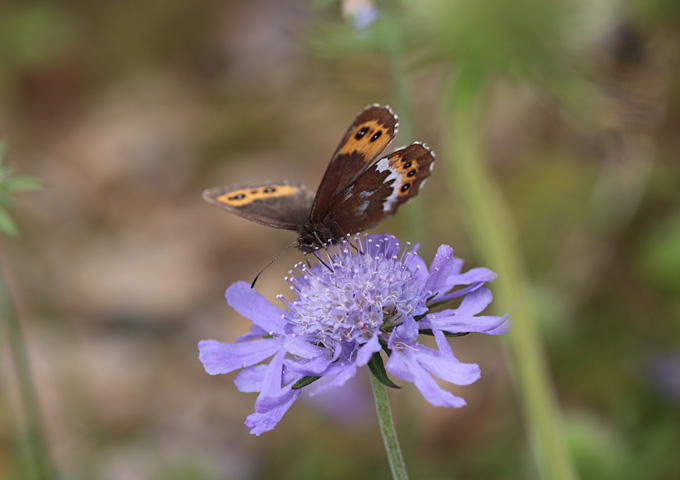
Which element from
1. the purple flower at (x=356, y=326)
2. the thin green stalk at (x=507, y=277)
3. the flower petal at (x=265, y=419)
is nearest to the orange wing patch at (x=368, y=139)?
the purple flower at (x=356, y=326)

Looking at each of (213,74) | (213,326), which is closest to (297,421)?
(213,326)

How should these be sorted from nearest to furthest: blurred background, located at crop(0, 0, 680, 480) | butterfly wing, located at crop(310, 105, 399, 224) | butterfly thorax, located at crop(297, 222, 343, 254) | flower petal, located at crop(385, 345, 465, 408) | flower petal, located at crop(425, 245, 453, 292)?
flower petal, located at crop(385, 345, 465, 408)
flower petal, located at crop(425, 245, 453, 292)
butterfly wing, located at crop(310, 105, 399, 224)
butterfly thorax, located at crop(297, 222, 343, 254)
blurred background, located at crop(0, 0, 680, 480)

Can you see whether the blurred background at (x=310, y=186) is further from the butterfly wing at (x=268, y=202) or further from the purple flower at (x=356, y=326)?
the purple flower at (x=356, y=326)

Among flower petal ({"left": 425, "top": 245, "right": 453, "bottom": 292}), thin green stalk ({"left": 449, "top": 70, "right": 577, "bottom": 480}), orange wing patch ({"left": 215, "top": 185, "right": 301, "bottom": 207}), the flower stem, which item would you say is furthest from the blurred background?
the flower stem

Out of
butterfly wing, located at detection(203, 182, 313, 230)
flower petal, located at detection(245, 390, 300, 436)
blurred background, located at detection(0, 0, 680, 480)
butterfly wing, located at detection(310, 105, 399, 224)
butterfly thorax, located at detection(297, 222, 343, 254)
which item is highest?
blurred background, located at detection(0, 0, 680, 480)

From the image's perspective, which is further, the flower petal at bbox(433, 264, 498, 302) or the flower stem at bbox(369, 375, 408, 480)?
the flower petal at bbox(433, 264, 498, 302)

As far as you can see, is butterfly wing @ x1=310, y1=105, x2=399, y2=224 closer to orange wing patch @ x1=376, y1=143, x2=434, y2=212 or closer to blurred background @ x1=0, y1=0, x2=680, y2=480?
orange wing patch @ x1=376, y1=143, x2=434, y2=212

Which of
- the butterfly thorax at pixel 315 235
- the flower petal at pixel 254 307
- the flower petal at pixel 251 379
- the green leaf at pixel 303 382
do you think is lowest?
the green leaf at pixel 303 382

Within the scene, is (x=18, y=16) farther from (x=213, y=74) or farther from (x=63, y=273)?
(x=63, y=273)
